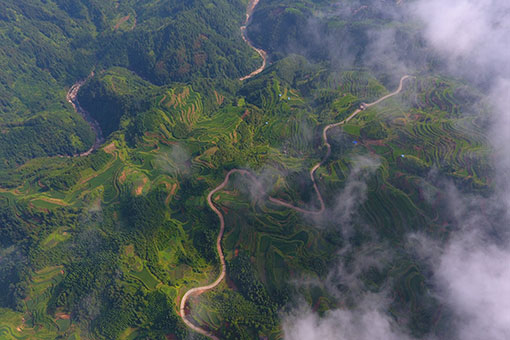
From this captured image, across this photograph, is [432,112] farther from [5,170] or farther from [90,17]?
[90,17]

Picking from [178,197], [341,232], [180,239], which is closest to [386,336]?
[341,232]

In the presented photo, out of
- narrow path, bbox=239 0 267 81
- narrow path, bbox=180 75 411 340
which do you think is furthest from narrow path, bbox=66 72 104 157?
A: narrow path, bbox=239 0 267 81

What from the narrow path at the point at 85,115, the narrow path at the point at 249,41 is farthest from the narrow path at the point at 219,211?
the narrow path at the point at 85,115

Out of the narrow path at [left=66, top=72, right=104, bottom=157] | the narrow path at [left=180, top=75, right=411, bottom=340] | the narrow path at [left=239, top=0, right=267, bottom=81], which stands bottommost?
the narrow path at [left=66, top=72, right=104, bottom=157]

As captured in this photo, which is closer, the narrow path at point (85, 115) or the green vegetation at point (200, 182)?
the green vegetation at point (200, 182)

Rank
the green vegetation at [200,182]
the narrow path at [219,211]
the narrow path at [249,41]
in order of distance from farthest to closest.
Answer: the narrow path at [249,41] → the green vegetation at [200,182] → the narrow path at [219,211]

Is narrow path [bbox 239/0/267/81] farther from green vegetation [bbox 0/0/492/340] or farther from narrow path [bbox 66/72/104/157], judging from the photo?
narrow path [bbox 66/72/104/157]

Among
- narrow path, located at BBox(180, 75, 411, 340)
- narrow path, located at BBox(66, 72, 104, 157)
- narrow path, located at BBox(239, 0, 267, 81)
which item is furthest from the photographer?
narrow path, located at BBox(239, 0, 267, 81)

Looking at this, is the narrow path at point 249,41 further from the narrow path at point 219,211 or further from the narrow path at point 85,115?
the narrow path at point 85,115

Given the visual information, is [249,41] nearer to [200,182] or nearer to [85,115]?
[85,115]
